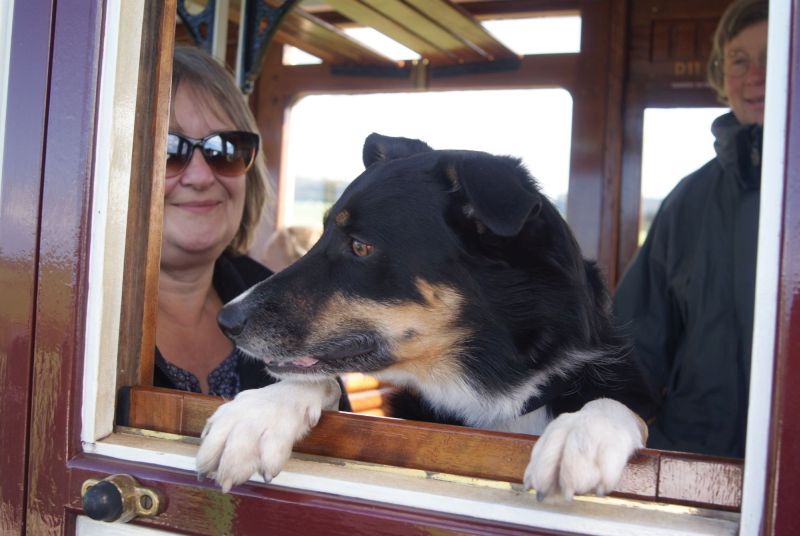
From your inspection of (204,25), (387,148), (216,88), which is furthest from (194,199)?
(204,25)

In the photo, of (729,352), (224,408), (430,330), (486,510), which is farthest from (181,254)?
(729,352)

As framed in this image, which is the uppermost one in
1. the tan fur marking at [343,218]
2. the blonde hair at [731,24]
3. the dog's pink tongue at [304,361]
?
the blonde hair at [731,24]

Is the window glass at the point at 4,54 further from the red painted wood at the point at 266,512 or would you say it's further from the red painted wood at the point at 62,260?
the red painted wood at the point at 266,512

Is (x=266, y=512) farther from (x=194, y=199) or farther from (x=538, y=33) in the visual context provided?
(x=538, y=33)

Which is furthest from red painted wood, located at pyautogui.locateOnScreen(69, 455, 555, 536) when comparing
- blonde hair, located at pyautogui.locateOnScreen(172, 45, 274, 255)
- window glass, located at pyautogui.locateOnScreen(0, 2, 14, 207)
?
blonde hair, located at pyautogui.locateOnScreen(172, 45, 274, 255)

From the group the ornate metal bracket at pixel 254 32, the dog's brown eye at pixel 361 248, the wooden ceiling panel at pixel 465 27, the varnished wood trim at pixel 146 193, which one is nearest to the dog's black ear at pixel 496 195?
the dog's brown eye at pixel 361 248

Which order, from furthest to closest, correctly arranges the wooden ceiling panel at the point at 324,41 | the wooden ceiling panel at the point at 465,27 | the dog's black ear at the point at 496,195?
the wooden ceiling panel at the point at 324,41 < the wooden ceiling panel at the point at 465,27 < the dog's black ear at the point at 496,195

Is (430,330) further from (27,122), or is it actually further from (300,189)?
(300,189)

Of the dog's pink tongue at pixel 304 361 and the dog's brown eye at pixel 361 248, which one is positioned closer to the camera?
the dog's pink tongue at pixel 304 361

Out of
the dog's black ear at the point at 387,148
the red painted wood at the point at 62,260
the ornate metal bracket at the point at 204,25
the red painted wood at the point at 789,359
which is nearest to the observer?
the red painted wood at the point at 789,359

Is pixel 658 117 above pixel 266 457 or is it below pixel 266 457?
above

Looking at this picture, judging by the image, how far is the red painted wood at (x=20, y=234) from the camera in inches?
54.7

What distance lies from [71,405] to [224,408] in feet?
0.88

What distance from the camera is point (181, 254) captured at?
7.50 ft
